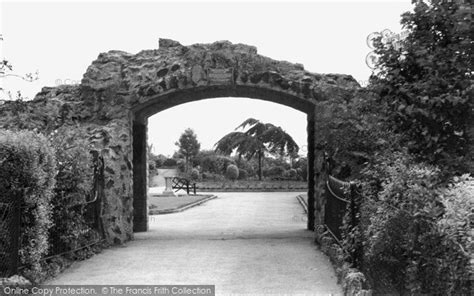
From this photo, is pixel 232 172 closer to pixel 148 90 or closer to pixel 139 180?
pixel 139 180

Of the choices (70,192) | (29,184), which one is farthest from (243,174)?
(29,184)

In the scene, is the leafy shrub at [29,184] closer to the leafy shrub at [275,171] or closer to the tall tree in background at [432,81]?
the tall tree in background at [432,81]

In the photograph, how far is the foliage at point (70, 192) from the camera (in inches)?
287

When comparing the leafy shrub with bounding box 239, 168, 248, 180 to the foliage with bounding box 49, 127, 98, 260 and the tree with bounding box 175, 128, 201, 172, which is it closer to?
the tree with bounding box 175, 128, 201, 172

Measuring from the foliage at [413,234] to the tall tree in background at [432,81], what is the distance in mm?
436

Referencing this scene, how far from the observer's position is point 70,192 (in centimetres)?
761

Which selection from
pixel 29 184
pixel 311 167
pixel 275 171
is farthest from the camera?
pixel 275 171

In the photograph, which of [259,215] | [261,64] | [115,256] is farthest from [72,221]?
[259,215]

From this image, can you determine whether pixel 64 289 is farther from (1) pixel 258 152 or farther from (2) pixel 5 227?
(1) pixel 258 152

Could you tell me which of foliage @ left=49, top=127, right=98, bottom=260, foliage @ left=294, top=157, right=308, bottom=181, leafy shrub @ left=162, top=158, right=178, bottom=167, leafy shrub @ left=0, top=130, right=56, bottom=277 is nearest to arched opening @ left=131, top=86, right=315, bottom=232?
foliage @ left=49, top=127, right=98, bottom=260

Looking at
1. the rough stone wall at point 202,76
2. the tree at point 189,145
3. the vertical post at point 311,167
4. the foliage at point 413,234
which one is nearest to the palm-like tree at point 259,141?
the tree at point 189,145

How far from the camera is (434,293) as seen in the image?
4227 mm

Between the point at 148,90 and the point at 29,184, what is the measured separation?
465 cm

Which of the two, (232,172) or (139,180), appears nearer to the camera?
(139,180)
